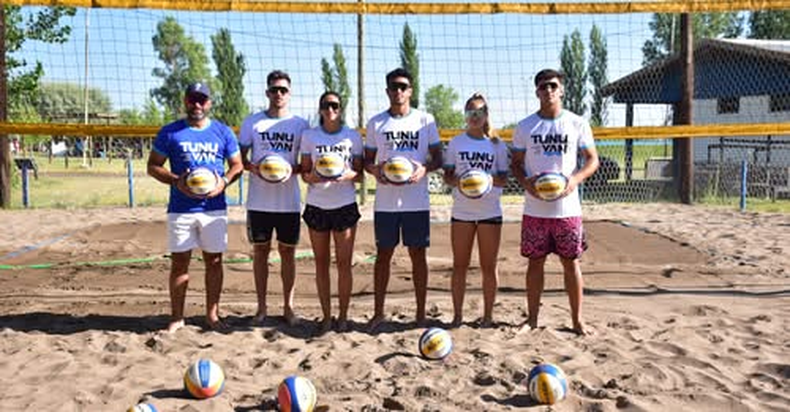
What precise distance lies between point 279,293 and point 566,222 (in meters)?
2.39

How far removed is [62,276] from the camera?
18.4 feet

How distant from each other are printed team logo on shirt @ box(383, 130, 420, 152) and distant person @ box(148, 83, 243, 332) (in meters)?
0.91

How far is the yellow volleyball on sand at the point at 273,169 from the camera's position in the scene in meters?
3.78

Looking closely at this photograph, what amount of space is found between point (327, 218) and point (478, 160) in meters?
0.93

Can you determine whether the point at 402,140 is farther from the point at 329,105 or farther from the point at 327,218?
the point at 327,218

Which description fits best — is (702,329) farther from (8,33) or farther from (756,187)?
(8,33)

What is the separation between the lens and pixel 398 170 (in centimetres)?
367

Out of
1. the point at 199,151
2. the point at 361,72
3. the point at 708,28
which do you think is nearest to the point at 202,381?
the point at 199,151

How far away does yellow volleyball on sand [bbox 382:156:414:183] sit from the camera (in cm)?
367

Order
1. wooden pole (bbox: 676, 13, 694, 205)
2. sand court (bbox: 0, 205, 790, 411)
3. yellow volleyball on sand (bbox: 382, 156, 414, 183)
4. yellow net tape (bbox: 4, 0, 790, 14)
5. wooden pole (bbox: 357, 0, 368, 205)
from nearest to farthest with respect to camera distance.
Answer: sand court (bbox: 0, 205, 790, 411)
yellow volleyball on sand (bbox: 382, 156, 414, 183)
yellow net tape (bbox: 4, 0, 790, 14)
wooden pole (bbox: 357, 0, 368, 205)
wooden pole (bbox: 676, 13, 694, 205)

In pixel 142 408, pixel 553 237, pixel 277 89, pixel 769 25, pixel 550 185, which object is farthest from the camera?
pixel 769 25

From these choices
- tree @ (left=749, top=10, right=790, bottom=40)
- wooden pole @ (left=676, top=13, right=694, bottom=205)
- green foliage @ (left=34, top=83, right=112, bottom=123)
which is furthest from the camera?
tree @ (left=749, top=10, right=790, bottom=40)

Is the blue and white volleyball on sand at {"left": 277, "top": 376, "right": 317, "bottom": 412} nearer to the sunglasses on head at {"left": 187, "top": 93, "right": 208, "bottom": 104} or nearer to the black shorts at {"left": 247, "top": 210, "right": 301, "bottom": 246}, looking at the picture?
the black shorts at {"left": 247, "top": 210, "right": 301, "bottom": 246}

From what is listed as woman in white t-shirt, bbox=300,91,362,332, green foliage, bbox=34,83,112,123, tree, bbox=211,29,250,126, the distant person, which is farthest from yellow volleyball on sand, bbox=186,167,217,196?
tree, bbox=211,29,250,126
